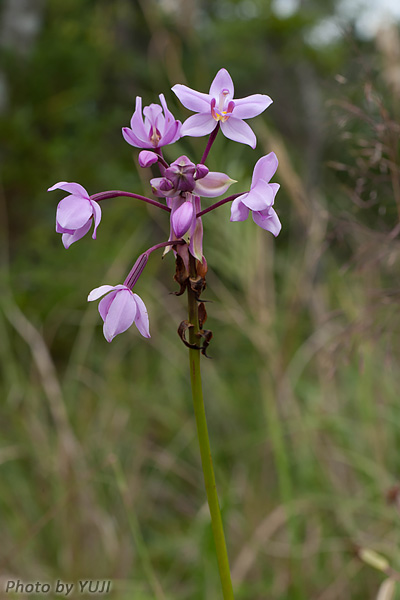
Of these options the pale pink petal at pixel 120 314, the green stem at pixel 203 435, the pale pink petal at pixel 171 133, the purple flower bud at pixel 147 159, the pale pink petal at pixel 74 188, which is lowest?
the green stem at pixel 203 435

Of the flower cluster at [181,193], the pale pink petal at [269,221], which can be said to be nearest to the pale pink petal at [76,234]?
the flower cluster at [181,193]

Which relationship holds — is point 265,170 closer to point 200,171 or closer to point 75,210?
point 200,171

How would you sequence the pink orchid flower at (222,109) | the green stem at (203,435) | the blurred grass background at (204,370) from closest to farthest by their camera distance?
1. the green stem at (203,435)
2. the pink orchid flower at (222,109)
3. the blurred grass background at (204,370)

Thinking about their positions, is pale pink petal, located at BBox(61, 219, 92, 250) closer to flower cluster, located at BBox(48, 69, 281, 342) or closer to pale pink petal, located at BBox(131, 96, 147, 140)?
flower cluster, located at BBox(48, 69, 281, 342)

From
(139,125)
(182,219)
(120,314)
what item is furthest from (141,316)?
(139,125)

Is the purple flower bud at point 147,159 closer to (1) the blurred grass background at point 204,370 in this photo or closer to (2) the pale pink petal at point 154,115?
(2) the pale pink petal at point 154,115

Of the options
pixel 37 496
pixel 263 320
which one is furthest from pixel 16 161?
pixel 263 320

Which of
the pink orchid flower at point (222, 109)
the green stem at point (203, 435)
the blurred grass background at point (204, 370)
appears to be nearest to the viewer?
the green stem at point (203, 435)

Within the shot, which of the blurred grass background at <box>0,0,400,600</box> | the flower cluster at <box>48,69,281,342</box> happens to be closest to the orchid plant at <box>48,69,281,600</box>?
the flower cluster at <box>48,69,281,342</box>
